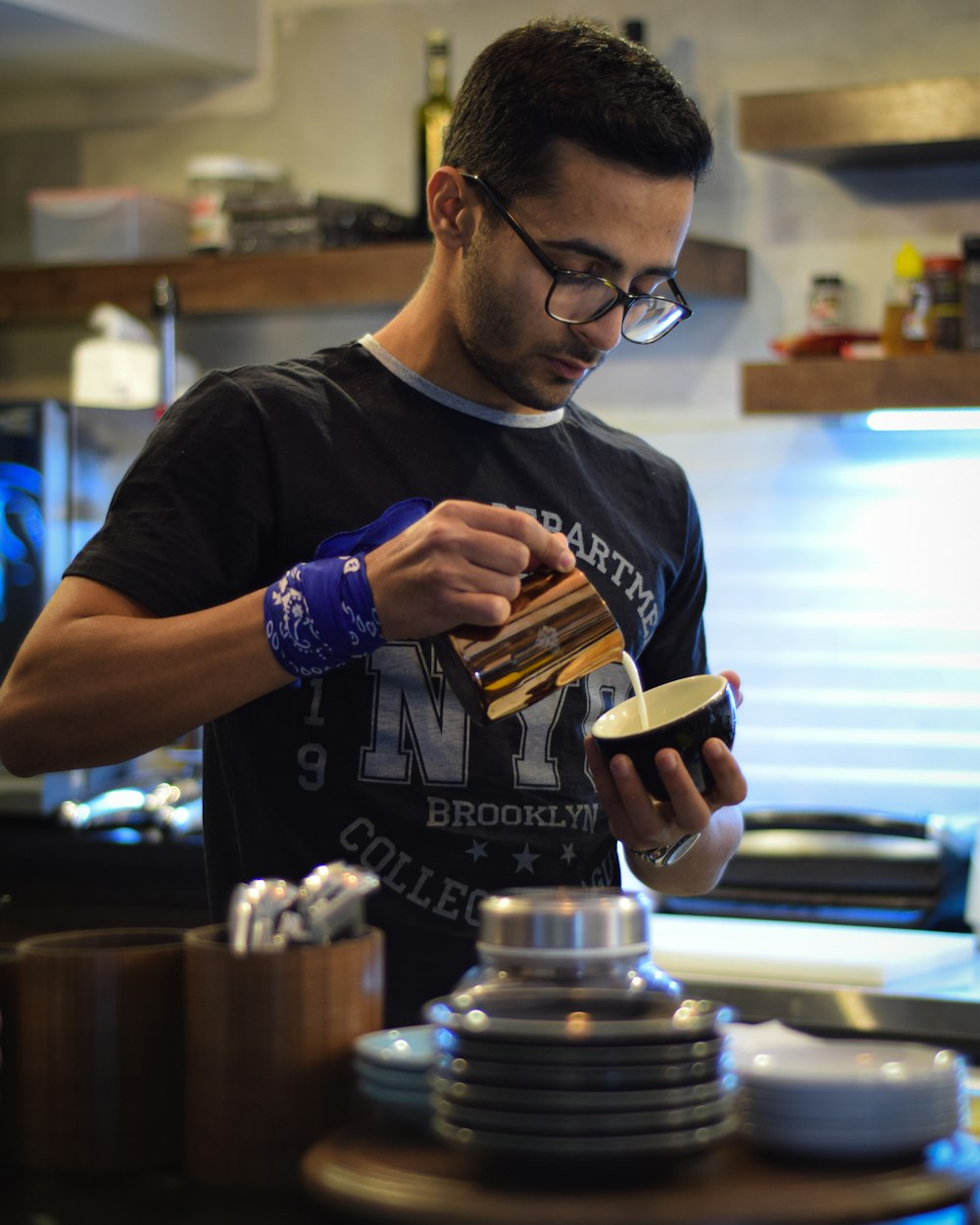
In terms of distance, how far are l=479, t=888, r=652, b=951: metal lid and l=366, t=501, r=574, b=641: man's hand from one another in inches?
10.1

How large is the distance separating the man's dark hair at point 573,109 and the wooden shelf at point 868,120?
4.04ft

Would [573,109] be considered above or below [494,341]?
above

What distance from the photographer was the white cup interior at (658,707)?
139 centimetres

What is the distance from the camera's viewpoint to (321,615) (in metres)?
1.11

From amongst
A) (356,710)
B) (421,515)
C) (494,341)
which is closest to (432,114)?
(494,341)

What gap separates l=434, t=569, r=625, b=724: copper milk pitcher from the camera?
115 cm

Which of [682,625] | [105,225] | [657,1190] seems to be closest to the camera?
[657,1190]

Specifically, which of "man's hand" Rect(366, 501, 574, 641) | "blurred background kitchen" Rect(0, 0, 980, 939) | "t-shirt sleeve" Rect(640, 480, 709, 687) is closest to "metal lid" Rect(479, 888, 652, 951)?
"man's hand" Rect(366, 501, 574, 641)

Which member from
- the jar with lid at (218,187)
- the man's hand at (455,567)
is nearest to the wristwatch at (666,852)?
the man's hand at (455,567)

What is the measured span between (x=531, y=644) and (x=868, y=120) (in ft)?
5.85

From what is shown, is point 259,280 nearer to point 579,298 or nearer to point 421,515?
point 579,298

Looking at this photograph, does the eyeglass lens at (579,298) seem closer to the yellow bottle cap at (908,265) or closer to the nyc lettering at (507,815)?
the nyc lettering at (507,815)

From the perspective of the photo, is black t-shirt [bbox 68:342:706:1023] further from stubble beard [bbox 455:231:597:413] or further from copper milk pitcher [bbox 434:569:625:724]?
copper milk pitcher [bbox 434:569:625:724]

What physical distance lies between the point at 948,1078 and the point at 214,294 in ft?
8.73
